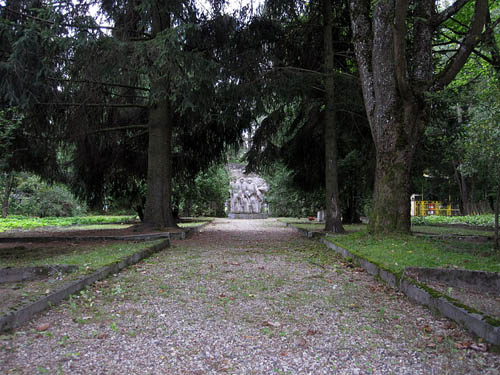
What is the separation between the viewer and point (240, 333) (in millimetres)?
2914

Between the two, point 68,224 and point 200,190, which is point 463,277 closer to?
point 68,224

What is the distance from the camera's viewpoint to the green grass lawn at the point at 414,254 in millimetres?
4730

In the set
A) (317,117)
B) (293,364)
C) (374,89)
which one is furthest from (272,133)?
(293,364)

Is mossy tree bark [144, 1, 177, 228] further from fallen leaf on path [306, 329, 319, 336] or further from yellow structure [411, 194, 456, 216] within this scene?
yellow structure [411, 194, 456, 216]

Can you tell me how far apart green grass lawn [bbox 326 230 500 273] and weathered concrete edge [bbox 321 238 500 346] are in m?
0.14

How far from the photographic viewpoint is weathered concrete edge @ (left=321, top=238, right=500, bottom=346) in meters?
2.52

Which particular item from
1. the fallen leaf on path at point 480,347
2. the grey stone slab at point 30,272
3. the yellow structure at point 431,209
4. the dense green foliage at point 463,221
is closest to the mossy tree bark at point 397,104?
the fallen leaf on path at point 480,347

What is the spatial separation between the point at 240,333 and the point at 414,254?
3.57m

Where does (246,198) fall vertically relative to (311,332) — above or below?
above

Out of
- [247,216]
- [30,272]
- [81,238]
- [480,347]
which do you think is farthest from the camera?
[247,216]

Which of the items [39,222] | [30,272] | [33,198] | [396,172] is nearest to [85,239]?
[30,272]

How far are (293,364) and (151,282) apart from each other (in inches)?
108

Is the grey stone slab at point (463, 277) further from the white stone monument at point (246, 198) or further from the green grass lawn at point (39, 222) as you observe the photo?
the white stone monument at point (246, 198)

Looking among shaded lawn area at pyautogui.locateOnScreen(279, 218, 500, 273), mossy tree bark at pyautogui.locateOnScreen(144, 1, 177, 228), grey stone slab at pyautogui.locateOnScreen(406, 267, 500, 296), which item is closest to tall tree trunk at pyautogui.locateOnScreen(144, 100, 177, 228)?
mossy tree bark at pyautogui.locateOnScreen(144, 1, 177, 228)
